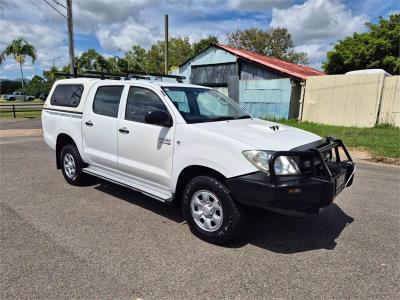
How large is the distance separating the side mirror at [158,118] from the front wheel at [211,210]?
0.80 m

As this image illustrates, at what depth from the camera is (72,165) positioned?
582cm

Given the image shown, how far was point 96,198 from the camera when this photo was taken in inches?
206


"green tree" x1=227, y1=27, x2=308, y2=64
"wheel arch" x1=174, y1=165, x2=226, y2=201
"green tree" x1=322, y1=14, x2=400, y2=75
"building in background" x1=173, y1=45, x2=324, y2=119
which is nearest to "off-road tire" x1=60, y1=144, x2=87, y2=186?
"wheel arch" x1=174, y1=165, x2=226, y2=201

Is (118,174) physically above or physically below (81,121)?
below

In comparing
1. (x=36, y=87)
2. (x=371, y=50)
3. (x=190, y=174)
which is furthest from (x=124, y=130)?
(x=36, y=87)

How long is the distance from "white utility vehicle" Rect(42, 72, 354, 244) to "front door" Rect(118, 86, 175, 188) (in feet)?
0.04

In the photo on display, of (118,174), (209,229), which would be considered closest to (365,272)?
(209,229)

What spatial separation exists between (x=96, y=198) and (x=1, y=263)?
2.07m

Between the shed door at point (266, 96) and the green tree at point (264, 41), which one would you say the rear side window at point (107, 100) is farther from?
the green tree at point (264, 41)

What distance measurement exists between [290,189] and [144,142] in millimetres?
2045

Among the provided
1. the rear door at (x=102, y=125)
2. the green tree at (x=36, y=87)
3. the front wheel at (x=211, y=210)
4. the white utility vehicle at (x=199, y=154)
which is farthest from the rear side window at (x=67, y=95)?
the green tree at (x=36, y=87)

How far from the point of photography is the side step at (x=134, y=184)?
163 inches

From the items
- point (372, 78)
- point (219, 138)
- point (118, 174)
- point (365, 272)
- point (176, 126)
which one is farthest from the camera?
point (372, 78)

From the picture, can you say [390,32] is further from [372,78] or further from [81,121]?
[81,121]
